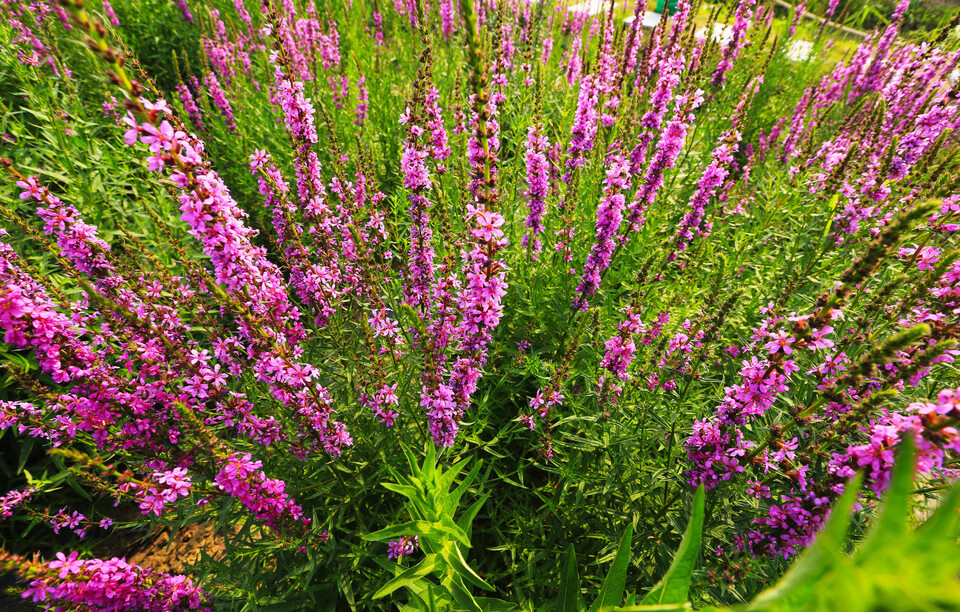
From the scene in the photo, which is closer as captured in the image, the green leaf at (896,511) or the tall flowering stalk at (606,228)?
the green leaf at (896,511)

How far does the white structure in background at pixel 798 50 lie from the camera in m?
9.83

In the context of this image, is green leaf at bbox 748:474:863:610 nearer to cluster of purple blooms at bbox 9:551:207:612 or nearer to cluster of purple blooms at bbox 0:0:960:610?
cluster of purple blooms at bbox 0:0:960:610

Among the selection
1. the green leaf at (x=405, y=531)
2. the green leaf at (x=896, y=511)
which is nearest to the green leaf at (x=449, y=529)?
the green leaf at (x=405, y=531)

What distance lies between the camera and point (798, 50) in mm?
10305

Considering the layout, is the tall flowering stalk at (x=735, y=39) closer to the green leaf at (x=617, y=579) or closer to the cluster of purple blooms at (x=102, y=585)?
the green leaf at (x=617, y=579)

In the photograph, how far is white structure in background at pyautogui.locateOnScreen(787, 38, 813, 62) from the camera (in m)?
9.83

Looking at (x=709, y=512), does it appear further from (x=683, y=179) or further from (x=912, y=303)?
(x=683, y=179)

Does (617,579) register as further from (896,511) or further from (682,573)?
(896,511)

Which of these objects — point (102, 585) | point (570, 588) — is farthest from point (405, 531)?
point (102, 585)

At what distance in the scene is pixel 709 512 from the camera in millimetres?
2543

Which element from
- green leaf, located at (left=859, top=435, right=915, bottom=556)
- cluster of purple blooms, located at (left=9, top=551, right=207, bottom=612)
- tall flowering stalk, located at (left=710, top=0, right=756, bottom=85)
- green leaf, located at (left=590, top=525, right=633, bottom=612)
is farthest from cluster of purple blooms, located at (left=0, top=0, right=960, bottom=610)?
green leaf, located at (left=859, top=435, right=915, bottom=556)

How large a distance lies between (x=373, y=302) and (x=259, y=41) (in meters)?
9.38

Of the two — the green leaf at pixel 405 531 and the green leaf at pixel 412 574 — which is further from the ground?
the green leaf at pixel 405 531

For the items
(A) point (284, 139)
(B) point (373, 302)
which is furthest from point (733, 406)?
(A) point (284, 139)
